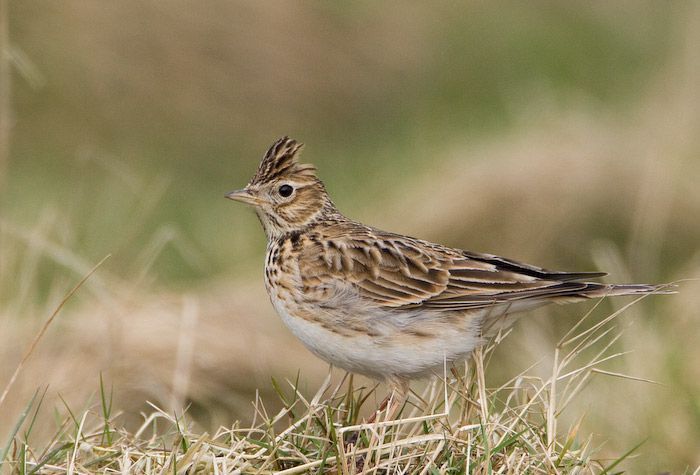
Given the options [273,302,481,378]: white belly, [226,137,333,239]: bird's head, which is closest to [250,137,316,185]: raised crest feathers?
[226,137,333,239]: bird's head

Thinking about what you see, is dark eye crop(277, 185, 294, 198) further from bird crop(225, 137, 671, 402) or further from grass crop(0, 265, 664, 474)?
grass crop(0, 265, 664, 474)

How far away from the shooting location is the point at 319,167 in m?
16.3

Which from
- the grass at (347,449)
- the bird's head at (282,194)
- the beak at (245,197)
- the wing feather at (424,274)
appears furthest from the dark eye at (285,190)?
the grass at (347,449)

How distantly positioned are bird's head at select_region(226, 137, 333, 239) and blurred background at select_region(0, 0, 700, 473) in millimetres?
583

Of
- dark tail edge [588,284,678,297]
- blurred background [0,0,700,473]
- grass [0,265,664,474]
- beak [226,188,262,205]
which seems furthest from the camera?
blurred background [0,0,700,473]

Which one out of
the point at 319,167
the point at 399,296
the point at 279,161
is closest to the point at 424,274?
the point at 399,296

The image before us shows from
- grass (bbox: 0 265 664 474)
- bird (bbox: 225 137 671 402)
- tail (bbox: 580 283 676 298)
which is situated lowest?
grass (bbox: 0 265 664 474)

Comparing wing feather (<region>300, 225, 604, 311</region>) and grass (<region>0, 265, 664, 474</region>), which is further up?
wing feather (<region>300, 225, 604, 311</region>)

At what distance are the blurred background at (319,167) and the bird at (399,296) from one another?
1.43ft

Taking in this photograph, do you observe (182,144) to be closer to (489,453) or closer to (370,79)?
(370,79)

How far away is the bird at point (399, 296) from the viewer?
543cm

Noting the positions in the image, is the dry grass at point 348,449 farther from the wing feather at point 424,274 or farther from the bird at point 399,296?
the wing feather at point 424,274

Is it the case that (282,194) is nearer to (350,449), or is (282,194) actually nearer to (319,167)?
(350,449)

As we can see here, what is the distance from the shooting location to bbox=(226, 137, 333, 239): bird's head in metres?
6.25
